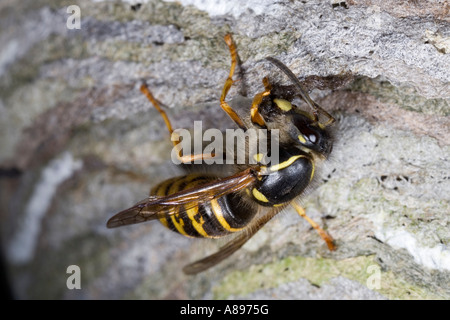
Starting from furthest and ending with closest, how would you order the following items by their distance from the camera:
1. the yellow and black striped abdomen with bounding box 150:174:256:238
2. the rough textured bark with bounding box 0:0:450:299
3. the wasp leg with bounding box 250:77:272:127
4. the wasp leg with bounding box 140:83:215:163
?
the wasp leg with bounding box 140:83:215:163 → the yellow and black striped abdomen with bounding box 150:174:256:238 → the wasp leg with bounding box 250:77:272:127 → the rough textured bark with bounding box 0:0:450:299

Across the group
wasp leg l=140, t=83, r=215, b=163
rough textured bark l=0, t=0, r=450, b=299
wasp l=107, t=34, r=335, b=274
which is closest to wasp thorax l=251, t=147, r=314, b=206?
wasp l=107, t=34, r=335, b=274

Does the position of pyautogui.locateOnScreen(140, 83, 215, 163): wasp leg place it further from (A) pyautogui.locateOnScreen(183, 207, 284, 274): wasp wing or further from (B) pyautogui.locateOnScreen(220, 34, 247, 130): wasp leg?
(A) pyautogui.locateOnScreen(183, 207, 284, 274): wasp wing

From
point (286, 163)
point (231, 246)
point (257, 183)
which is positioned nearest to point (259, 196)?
point (257, 183)

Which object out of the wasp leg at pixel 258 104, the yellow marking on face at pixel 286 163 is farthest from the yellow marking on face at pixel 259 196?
the wasp leg at pixel 258 104

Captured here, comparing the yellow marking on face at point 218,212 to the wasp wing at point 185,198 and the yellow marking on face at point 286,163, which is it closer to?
the wasp wing at point 185,198

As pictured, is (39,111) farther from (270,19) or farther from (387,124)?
(387,124)
